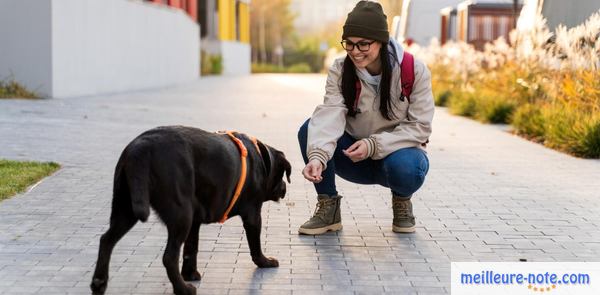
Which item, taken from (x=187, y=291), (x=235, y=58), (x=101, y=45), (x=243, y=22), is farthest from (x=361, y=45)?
(x=243, y=22)

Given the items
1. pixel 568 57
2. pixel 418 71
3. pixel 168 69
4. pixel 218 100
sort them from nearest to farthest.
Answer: pixel 418 71 → pixel 568 57 → pixel 218 100 → pixel 168 69

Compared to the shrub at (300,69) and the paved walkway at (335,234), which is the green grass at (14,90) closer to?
the paved walkway at (335,234)

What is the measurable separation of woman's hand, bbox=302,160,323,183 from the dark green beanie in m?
0.78

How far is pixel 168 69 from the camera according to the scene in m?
31.0

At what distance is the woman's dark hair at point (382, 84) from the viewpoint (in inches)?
222

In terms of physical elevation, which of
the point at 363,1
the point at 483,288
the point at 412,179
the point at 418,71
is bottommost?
the point at 483,288

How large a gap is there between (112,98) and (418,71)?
14.9m

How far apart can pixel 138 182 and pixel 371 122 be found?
222cm

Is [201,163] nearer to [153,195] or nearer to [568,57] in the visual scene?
[153,195]

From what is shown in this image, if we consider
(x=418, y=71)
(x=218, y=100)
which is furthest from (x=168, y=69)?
(x=418, y=71)

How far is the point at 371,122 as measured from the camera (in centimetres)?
591

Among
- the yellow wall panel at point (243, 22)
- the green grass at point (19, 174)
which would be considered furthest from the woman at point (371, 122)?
the yellow wall panel at point (243, 22)

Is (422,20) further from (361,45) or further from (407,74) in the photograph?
(361,45)

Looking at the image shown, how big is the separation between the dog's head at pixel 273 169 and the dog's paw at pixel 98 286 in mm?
1198
